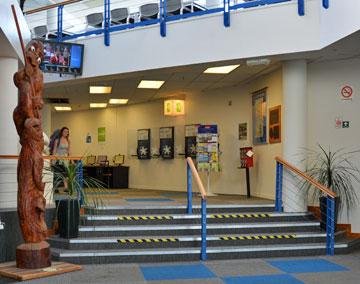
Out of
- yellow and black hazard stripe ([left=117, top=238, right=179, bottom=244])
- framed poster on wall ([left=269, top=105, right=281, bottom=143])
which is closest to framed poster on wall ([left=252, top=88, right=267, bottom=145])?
framed poster on wall ([left=269, top=105, right=281, bottom=143])

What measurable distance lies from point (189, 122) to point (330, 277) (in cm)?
760

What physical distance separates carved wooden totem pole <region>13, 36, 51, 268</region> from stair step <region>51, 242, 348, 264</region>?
0.74m

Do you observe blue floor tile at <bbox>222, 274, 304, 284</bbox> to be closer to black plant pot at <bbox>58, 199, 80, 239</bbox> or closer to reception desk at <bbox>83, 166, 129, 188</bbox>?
black plant pot at <bbox>58, 199, 80, 239</bbox>

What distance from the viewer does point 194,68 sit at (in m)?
9.54

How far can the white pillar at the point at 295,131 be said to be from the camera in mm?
8695

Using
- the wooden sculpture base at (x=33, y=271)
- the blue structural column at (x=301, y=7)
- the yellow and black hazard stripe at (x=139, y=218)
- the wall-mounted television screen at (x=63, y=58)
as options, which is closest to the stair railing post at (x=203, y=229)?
the yellow and black hazard stripe at (x=139, y=218)

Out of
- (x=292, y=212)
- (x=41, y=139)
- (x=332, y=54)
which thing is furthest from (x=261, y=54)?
(x=41, y=139)

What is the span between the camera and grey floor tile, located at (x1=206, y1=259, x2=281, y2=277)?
6391 mm

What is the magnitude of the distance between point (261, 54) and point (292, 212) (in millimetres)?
2699

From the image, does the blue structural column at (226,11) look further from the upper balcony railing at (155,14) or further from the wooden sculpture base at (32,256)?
the wooden sculpture base at (32,256)

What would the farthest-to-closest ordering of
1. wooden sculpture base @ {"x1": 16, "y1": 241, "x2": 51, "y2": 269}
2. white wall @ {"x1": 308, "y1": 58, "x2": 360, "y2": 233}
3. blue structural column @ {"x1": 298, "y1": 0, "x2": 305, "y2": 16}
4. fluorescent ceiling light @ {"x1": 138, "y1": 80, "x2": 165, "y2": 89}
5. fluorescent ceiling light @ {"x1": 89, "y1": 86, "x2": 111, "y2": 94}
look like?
fluorescent ceiling light @ {"x1": 89, "y1": 86, "x2": 111, "y2": 94} → fluorescent ceiling light @ {"x1": 138, "y1": 80, "x2": 165, "y2": 89} → white wall @ {"x1": 308, "y1": 58, "x2": 360, "y2": 233} → blue structural column @ {"x1": 298, "y1": 0, "x2": 305, "y2": 16} → wooden sculpture base @ {"x1": 16, "y1": 241, "x2": 51, "y2": 269}

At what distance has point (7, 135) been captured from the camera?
7.87 metres

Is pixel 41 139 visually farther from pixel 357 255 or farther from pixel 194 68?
pixel 357 255

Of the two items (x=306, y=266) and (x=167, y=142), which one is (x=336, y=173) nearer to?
(x=306, y=266)
